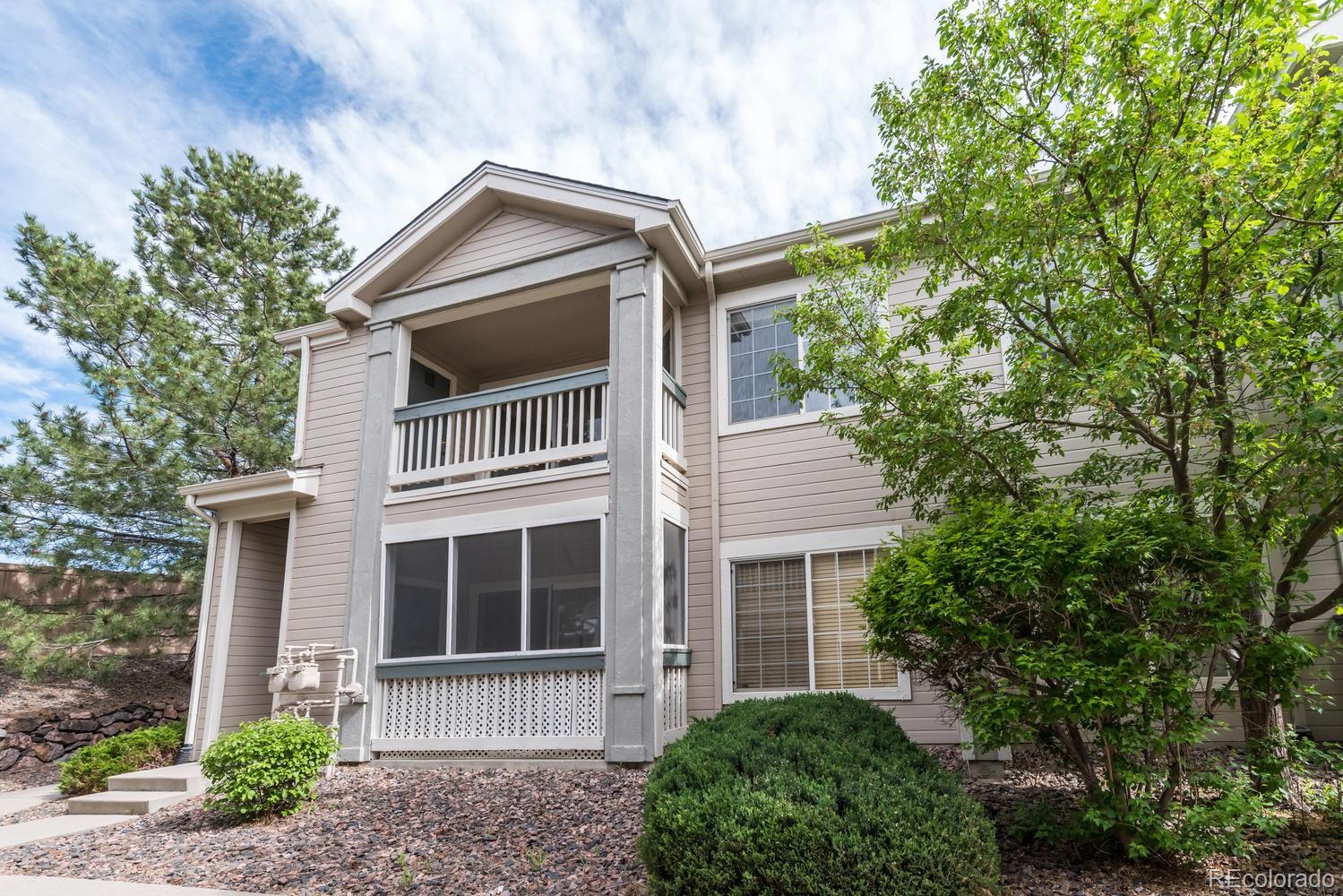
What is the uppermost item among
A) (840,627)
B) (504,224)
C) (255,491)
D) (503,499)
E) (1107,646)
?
(504,224)

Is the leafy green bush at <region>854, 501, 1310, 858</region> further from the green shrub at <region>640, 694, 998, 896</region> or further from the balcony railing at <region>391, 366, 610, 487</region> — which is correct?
the balcony railing at <region>391, 366, 610, 487</region>

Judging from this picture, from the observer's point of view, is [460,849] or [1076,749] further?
[460,849]

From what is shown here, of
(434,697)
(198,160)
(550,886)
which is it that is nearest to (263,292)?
(198,160)

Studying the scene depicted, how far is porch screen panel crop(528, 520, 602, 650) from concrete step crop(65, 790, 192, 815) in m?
3.97

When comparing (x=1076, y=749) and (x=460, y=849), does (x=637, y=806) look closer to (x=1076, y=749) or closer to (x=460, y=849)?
(x=460, y=849)

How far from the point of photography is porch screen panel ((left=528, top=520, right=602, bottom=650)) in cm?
874

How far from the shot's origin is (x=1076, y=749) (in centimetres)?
483

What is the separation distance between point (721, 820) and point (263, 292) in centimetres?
1843

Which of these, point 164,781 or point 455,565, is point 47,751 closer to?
point 164,781

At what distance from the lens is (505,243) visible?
10.2 metres

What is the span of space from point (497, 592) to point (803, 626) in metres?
3.46

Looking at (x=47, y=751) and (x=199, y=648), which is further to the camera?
(x=47, y=751)

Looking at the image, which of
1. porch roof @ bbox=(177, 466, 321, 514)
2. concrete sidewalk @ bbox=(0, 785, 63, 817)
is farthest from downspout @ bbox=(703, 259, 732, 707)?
concrete sidewalk @ bbox=(0, 785, 63, 817)

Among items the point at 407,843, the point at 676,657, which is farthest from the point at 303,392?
the point at 407,843
